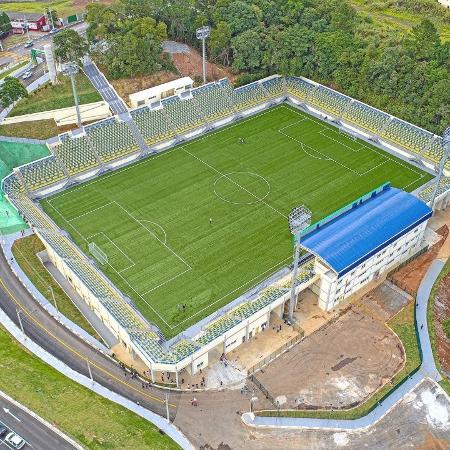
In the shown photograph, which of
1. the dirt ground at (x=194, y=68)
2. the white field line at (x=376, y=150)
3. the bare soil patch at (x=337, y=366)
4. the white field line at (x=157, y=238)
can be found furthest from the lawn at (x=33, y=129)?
the bare soil patch at (x=337, y=366)

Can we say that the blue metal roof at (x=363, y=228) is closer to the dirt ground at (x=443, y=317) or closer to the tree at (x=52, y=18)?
the dirt ground at (x=443, y=317)

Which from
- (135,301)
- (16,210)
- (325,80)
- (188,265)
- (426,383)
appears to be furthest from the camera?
(325,80)

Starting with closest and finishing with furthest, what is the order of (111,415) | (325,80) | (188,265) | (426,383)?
(111,415), (426,383), (188,265), (325,80)

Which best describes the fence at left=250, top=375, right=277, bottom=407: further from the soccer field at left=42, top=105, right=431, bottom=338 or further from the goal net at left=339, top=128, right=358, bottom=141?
the goal net at left=339, top=128, right=358, bottom=141

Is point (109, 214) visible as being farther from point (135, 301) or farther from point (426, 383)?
point (426, 383)

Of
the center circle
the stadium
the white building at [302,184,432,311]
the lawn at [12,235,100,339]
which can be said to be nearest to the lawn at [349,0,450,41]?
the stadium

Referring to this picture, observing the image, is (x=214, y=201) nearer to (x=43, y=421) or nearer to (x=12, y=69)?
(x=43, y=421)

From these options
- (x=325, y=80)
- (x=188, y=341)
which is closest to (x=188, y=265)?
(x=188, y=341)
